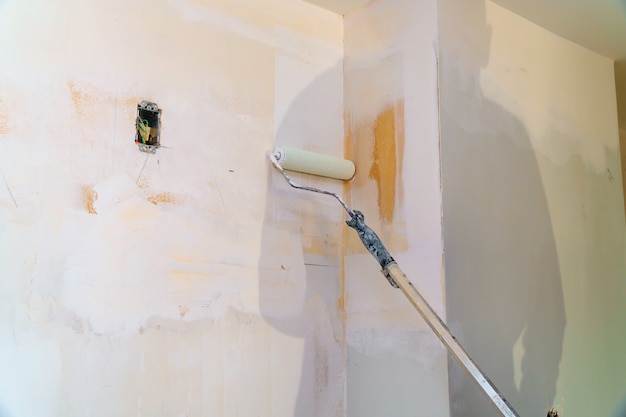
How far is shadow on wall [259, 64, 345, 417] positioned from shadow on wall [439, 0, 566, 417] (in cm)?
50

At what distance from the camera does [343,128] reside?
2.36 meters

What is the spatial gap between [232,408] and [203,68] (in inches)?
45.4

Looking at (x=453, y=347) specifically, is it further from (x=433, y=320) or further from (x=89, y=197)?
(x=89, y=197)

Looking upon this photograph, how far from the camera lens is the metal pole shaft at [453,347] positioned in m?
1.47

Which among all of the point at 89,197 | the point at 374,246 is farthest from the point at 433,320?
the point at 89,197

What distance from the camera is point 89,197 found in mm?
1688

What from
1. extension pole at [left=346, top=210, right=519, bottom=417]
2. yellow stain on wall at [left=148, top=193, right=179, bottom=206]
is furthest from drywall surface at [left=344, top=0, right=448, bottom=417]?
yellow stain on wall at [left=148, top=193, right=179, bottom=206]

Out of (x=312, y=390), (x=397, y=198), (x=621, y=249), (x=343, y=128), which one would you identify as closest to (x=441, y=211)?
(x=397, y=198)

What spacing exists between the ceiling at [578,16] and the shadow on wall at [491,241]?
27cm

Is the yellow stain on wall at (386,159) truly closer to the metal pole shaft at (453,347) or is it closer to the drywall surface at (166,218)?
the drywall surface at (166,218)

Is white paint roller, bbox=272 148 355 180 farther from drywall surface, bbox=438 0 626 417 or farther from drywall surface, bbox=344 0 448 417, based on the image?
drywall surface, bbox=438 0 626 417

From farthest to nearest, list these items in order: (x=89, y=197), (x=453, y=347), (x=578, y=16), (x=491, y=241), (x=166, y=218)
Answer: (x=578, y=16), (x=491, y=241), (x=166, y=218), (x=89, y=197), (x=453, y=347)

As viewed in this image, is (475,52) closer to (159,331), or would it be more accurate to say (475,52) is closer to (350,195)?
(350,195)

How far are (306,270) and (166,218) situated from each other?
0.59m
